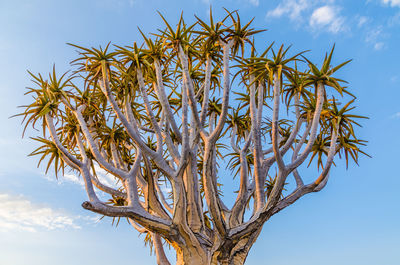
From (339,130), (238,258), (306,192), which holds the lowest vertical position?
(238,258)

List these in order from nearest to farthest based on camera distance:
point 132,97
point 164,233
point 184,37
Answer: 1. point 164,233
2. point 184,37
3. point 132,97

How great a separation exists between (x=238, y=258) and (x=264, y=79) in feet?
16.5

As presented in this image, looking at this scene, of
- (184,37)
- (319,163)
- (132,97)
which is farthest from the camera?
(319,163)

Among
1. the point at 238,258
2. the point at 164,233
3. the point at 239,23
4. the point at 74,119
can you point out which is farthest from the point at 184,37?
the point at 238,258

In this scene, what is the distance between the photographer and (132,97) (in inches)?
418

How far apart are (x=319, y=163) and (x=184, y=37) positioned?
6.11 m

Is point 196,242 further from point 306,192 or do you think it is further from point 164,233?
point 306,192

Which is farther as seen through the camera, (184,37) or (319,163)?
(319,163)

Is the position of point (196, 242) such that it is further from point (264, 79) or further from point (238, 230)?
point (264, 79)

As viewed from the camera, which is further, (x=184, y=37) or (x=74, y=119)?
(x=74, y=119)

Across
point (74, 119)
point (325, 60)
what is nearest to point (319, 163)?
point (325, 60)

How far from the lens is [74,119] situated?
11.2 metres

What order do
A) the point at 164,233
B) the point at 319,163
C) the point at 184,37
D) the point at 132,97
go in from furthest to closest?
the point at 319,163 → the point at 132,97 → the point at 184,37 → the point at 164,233

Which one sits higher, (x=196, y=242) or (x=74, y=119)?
(x=74, y=119)
